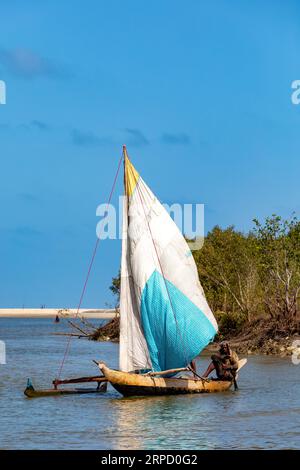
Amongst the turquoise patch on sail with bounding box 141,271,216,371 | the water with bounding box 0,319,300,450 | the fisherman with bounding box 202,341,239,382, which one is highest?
the turquoise patch on sail with bounding box 141,271,216,371

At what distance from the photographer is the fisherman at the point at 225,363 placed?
3303cm

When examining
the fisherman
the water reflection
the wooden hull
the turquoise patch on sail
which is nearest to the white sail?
the turquoise patch on sail

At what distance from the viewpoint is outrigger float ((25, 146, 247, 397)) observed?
1278 inches

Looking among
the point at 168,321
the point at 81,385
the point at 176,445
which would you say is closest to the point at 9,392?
the point at 81,385

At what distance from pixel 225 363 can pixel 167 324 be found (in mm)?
2688

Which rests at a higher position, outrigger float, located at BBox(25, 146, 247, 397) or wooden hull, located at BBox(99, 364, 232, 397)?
outrigger float, located at BBox(25, 146, 247, 397)

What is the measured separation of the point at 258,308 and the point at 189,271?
34816 mm

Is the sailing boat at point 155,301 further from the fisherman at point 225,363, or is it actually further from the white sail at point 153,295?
the fisherman at point 225,363

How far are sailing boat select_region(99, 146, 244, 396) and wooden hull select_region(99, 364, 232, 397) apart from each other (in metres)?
0.04

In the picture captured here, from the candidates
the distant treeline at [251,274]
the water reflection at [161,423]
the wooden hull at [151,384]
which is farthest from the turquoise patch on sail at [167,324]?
the distant treeline at [251,274]

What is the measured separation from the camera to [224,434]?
80.3 feet

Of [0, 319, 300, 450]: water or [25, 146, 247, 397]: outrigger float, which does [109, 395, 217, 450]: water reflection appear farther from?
[25, 146, 247, 397]: outrigger float

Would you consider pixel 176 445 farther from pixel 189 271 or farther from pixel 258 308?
pixel 258 308

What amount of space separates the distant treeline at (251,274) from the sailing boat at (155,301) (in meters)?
23.9
